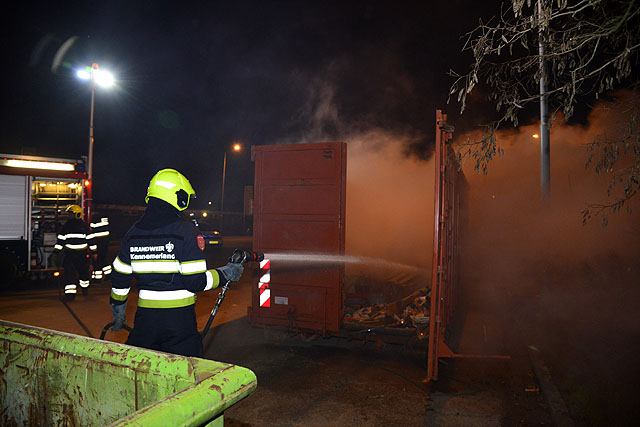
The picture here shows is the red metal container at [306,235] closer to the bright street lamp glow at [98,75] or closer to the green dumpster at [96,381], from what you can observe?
the green dumpster at [96,381]

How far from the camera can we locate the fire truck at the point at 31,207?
964 cm

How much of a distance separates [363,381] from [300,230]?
2067 mm

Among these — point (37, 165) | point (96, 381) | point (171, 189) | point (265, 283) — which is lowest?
point (265, 283)

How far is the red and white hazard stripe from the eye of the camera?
5.89 metres

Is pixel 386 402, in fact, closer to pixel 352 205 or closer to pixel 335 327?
pixel 335 327

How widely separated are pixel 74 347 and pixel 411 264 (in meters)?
8.67

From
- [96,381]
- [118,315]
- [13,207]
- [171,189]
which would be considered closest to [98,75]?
[13,207]

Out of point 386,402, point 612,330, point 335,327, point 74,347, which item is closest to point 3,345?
point 74,347

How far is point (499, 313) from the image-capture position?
8383mm

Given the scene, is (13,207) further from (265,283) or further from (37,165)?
(265,283)

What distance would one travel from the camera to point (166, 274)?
303cm

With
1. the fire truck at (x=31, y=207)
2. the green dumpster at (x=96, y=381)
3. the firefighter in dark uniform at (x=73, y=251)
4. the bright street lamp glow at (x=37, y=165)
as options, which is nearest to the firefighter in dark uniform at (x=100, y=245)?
the firefighter in dark uniform at (x=73, y=251)

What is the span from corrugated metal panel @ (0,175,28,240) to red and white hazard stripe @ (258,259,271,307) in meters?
7.23

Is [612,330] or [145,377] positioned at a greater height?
[145,377]
